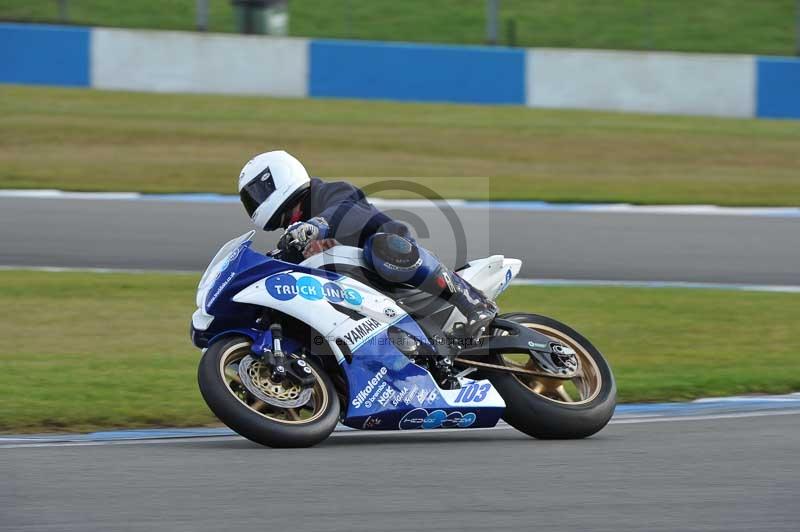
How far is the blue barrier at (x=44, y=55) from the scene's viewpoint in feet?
64.5

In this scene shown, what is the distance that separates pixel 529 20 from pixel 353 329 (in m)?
16.3

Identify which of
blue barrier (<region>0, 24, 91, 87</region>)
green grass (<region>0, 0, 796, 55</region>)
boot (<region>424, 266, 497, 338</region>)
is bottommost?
boot (<region>424, 266, 497, 338</region>)

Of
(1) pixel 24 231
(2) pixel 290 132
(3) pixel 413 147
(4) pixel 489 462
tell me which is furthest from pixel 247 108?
(4) pixel 489 462

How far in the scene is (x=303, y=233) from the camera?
5621mm

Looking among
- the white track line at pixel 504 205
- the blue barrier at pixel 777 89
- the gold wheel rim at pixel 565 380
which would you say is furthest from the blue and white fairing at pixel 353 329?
the blue barrier at pixel 777 89

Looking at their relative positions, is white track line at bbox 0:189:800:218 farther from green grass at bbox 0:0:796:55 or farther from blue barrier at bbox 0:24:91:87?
green grass at bbox 0:0:796:55

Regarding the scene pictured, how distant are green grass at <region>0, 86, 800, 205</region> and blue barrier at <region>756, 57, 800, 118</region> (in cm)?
36

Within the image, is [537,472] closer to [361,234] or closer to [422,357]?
[422,357]

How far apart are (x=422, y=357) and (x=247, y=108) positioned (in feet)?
46.0

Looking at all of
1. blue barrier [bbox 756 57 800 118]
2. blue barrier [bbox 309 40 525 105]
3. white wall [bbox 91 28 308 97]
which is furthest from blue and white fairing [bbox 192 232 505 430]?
blue barrier [bbox 756 57 800 118]

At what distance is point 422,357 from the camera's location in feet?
19.3

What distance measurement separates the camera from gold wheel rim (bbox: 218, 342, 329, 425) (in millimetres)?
5535

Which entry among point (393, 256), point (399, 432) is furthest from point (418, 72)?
point (393, 256)

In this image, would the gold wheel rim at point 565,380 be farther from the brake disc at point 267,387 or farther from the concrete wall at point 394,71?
the concrete wall at point 394,71
